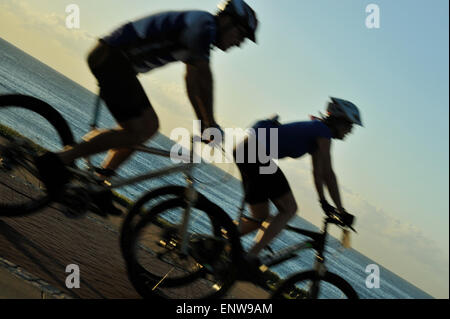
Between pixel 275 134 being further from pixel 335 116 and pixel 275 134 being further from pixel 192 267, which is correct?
pixel 192 267

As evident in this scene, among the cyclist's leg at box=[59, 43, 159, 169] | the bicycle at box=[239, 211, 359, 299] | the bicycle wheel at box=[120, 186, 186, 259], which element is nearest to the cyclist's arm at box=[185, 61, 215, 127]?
the cyclist's leg at box=[59, 43, 159, 169]

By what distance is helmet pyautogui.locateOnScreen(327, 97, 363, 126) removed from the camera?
4668mm

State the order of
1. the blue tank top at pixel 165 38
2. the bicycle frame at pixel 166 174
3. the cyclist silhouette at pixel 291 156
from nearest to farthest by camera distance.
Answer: the blue tank top at pixel 165 38 < the bicycle frame at pixel 166 174 < the cyclist silhouette at pixel 291 156

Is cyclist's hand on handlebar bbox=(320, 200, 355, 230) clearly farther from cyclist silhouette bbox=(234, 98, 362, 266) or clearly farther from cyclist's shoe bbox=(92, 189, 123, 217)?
cyclist's shoe bbox=(92, 189, 123, 217)

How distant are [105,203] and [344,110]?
2422 mm

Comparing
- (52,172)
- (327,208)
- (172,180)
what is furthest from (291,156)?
(172,180)

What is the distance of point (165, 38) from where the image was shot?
3816 mm

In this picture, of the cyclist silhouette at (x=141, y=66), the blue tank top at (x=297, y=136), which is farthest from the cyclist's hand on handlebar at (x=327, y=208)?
the cyclist silhouette at (x=141, y=66)

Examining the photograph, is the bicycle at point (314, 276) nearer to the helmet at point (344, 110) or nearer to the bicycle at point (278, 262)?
the bicycle at point (278, 262)

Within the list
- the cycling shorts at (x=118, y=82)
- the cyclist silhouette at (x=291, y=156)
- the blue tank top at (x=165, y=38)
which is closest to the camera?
the blue tank top at (x=165, y=38)

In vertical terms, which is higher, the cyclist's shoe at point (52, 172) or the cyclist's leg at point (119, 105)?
the cyclist's leg at point (119, 105)

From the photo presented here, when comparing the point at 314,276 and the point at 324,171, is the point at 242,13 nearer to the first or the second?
the point at 324,171

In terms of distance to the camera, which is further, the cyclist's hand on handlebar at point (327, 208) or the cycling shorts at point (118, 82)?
the cyclist's hand on handlebar at point (327, 208)

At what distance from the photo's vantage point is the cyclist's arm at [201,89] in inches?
149
